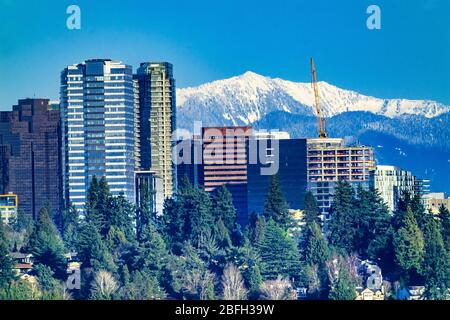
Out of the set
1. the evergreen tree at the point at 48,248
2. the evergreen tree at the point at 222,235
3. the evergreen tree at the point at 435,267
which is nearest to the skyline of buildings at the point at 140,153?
the evergreen tree at the point at 222,235

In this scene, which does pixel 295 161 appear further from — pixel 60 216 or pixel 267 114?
pixel 60 216

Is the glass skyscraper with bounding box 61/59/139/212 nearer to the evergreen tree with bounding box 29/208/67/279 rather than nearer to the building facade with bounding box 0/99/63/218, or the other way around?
the building facade with bounding box 0/99/63/218

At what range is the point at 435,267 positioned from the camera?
38625 mm

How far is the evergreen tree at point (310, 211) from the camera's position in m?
47.3

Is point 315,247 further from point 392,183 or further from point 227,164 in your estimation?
point 227,164

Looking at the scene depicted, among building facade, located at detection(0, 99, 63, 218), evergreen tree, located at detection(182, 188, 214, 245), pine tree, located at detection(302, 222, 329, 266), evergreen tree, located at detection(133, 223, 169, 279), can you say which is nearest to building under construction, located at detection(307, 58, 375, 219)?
evergreen tree, located at detection(182, 188, 214, 245)

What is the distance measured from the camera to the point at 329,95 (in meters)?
47.0

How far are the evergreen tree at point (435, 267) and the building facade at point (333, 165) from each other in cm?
1058

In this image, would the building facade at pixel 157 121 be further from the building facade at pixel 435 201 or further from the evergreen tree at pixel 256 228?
the building facade at pixel 435 201

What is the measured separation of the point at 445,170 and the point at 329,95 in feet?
14.5

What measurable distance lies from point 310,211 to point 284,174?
5257 millimetres

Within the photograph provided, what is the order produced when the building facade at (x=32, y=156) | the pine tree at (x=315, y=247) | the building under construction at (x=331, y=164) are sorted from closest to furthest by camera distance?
the pine tree at (x=315, y=247), the building under construction at (x=331, y=164), the building facade at (x=32, y=156)

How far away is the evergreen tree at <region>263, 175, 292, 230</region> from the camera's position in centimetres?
4794
